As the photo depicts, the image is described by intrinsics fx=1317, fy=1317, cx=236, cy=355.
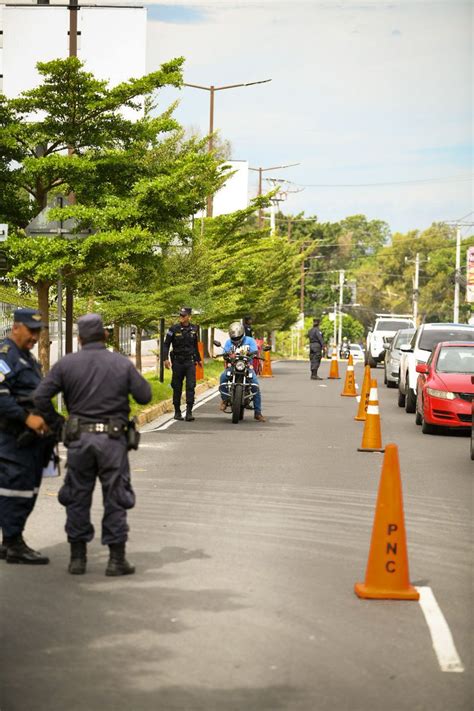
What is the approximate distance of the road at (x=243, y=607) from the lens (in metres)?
5.87

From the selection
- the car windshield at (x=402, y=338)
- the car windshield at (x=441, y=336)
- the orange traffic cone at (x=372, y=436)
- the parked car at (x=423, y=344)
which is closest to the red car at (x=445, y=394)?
the orange traffic cone at (x=372, y=436)

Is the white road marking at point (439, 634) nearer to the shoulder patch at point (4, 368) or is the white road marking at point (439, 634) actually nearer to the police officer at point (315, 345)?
the shoulder patch at point (4, 368)

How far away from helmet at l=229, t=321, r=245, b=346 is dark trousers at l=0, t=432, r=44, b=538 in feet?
41.5

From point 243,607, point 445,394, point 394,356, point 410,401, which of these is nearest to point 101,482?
point 243,607

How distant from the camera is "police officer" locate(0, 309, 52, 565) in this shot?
8.80 metres

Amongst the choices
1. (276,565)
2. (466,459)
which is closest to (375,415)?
(466,459)

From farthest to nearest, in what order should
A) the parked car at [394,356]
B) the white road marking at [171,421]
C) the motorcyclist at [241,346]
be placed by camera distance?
the parked car at [394,356]
the motorcyclist at [241,346]
the white road marking at [171,421]

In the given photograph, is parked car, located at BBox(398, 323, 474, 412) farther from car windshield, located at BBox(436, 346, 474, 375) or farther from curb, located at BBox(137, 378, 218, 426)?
curb, located at BBox(137, 378, 218, 426)

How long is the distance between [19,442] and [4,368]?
54cm

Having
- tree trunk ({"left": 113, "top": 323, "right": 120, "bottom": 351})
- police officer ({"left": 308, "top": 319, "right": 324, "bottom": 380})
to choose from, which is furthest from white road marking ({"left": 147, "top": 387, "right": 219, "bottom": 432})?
police officer ({"left": 308, "top": 319, "right": 324, "bottom": 380})

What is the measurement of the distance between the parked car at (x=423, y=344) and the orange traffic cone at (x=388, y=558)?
1628 cm

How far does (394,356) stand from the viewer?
1282 inches

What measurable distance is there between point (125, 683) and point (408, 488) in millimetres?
7863

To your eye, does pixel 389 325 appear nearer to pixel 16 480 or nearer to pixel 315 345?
pixel 315 345
